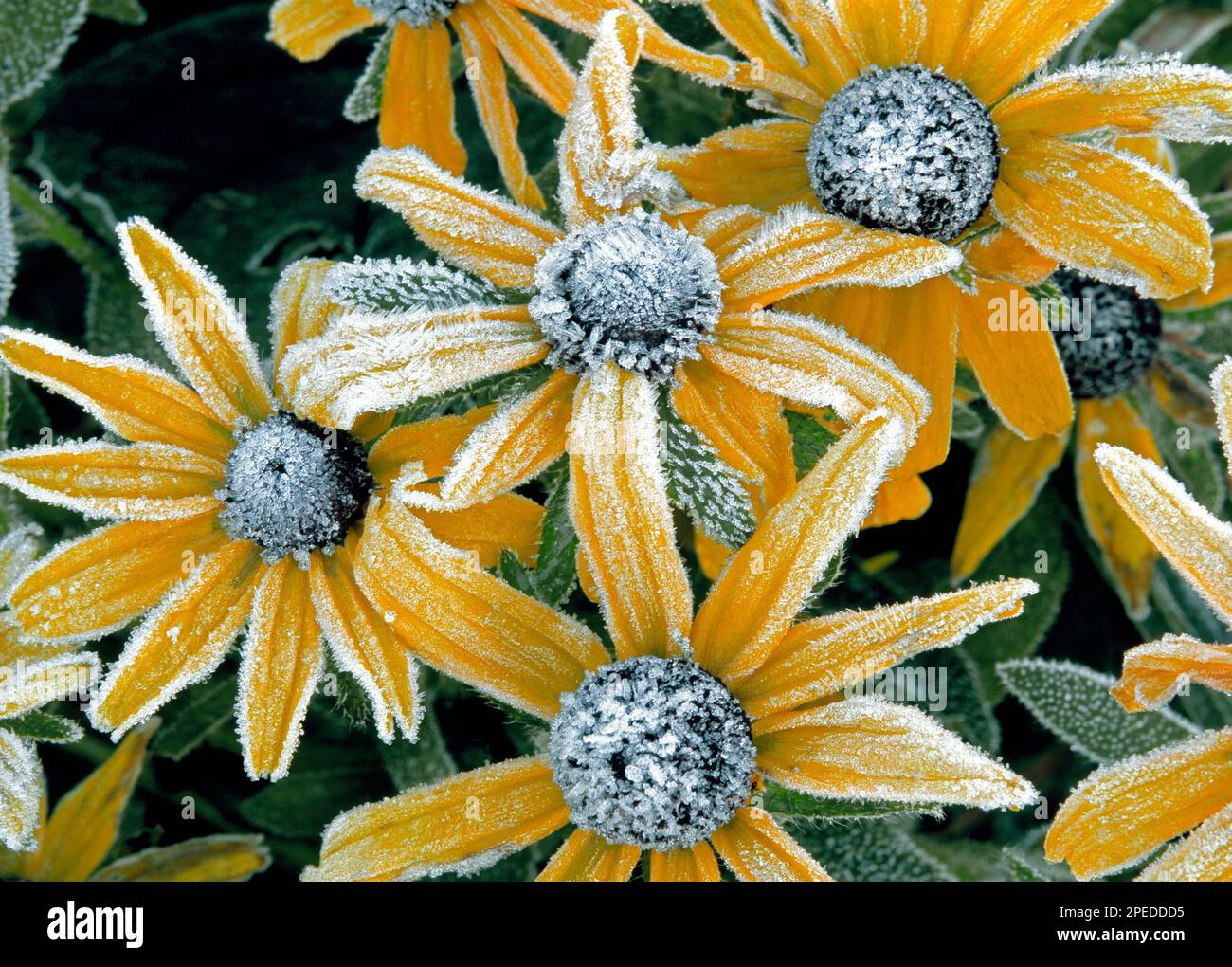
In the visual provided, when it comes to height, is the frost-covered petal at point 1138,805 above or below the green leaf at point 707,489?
below

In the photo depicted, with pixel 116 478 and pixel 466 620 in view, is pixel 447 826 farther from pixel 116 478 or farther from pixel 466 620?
pixel 116 478

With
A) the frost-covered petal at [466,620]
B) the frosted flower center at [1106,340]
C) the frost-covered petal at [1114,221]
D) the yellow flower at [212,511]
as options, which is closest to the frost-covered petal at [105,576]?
the yellow flower at [212,511]

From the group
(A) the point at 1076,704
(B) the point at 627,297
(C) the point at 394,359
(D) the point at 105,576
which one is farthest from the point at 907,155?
(D) the point at 105,576

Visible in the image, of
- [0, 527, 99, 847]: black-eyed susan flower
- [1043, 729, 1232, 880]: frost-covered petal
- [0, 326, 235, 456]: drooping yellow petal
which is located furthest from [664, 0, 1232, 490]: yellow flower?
[0, 527, 99, 847]: black-eyed susan flower

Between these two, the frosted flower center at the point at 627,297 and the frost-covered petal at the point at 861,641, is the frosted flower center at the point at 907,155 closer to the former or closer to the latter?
the frosted flower center at the point at 627,297

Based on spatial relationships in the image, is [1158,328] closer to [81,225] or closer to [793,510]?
[793,510]

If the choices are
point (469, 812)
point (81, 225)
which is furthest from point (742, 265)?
point (81, 225)
